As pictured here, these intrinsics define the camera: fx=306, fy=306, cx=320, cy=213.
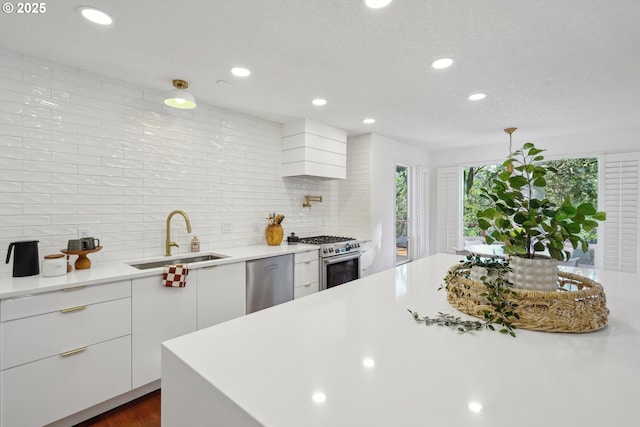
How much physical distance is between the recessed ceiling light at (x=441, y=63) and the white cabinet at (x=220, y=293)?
85.8 inches

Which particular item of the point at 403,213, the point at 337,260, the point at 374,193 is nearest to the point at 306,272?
the point at 337,260

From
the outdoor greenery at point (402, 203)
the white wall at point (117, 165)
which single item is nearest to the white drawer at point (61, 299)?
the white wall at point (117, 165)

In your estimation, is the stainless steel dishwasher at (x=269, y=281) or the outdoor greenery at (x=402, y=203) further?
the outdoor greenery at (x=402, y=203)

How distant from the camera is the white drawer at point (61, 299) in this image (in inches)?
63.5

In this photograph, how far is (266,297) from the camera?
111 inches

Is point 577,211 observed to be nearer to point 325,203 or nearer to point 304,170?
point 304,170

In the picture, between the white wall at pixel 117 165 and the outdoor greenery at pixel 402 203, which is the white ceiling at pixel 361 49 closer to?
the white wall at pixel 117 165

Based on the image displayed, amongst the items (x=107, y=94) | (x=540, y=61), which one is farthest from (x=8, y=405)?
(x=540, y=61)

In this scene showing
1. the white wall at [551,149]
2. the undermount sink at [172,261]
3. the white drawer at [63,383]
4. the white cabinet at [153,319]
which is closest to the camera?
the white drawer at [63,383]

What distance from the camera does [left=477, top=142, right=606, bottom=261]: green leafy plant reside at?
0.98 meters

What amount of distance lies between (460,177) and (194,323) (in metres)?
4.81

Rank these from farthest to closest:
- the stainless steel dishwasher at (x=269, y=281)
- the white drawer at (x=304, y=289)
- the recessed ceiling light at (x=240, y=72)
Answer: the white drawer at (x=304, y=289), the stainless steel dishwasher at (x=269, y=281), the recessed ceiling light at (x=240, y=72)

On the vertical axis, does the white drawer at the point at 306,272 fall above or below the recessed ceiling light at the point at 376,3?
below

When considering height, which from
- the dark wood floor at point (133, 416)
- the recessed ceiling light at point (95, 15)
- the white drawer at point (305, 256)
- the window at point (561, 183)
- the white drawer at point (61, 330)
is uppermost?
the recessed ceiling light at point (95, 15)
